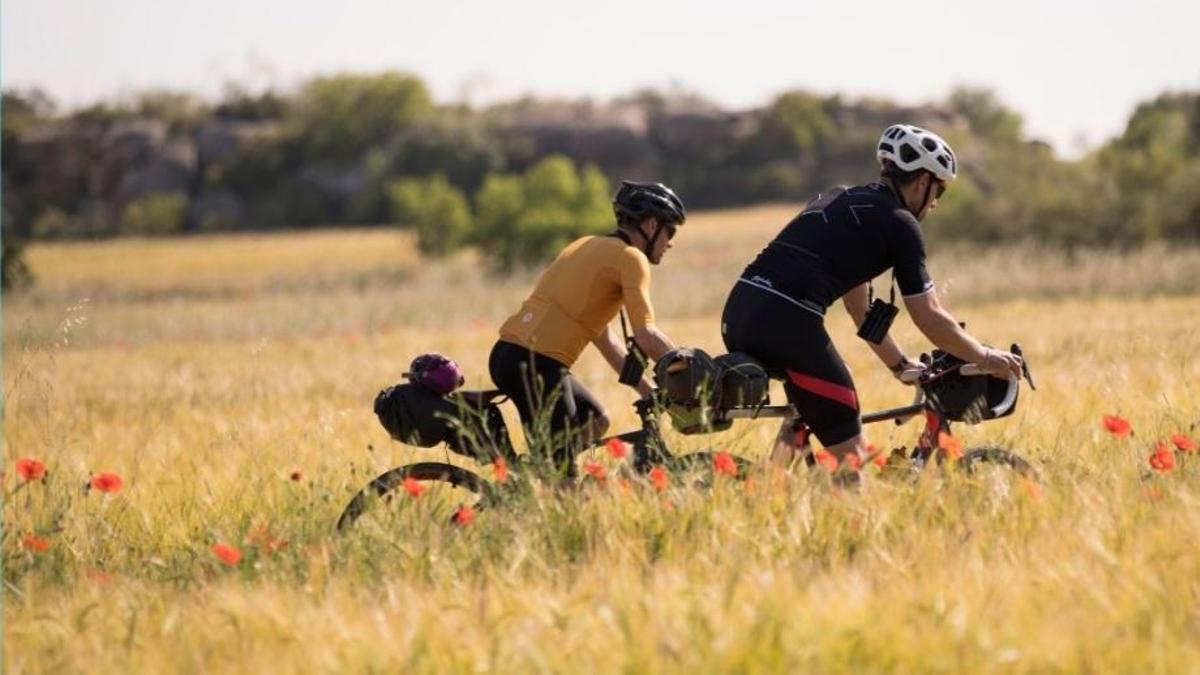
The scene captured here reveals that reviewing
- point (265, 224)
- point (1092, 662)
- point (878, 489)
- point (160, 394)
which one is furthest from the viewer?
point (265, 224)

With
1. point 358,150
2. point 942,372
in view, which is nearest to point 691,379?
point 942,372

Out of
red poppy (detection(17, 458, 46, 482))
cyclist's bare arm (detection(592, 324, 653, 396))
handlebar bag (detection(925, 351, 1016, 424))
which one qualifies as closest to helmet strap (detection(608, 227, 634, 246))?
cyclist's bare arm (detection(592, 324, 653, 396))

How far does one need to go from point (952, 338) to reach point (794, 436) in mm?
820

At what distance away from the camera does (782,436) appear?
7797 mm

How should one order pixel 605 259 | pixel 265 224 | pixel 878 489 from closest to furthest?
pixel 878 489 → pixel 605 259 → pixel 265 224

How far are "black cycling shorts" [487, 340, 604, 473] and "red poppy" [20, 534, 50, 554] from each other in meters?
1.86

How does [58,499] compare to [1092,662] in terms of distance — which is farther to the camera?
[58,499]

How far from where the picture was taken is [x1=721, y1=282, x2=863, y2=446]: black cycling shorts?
24.4 ft

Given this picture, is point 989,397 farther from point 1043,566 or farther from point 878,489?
point 1043,566

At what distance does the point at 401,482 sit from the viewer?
7.12 metres

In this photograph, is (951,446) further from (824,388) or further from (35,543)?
(35,543)

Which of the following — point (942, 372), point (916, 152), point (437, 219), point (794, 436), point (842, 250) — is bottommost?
point (437, 219)

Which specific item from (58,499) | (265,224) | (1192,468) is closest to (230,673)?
(58,499)

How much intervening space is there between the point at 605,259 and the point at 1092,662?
3.05 metres
